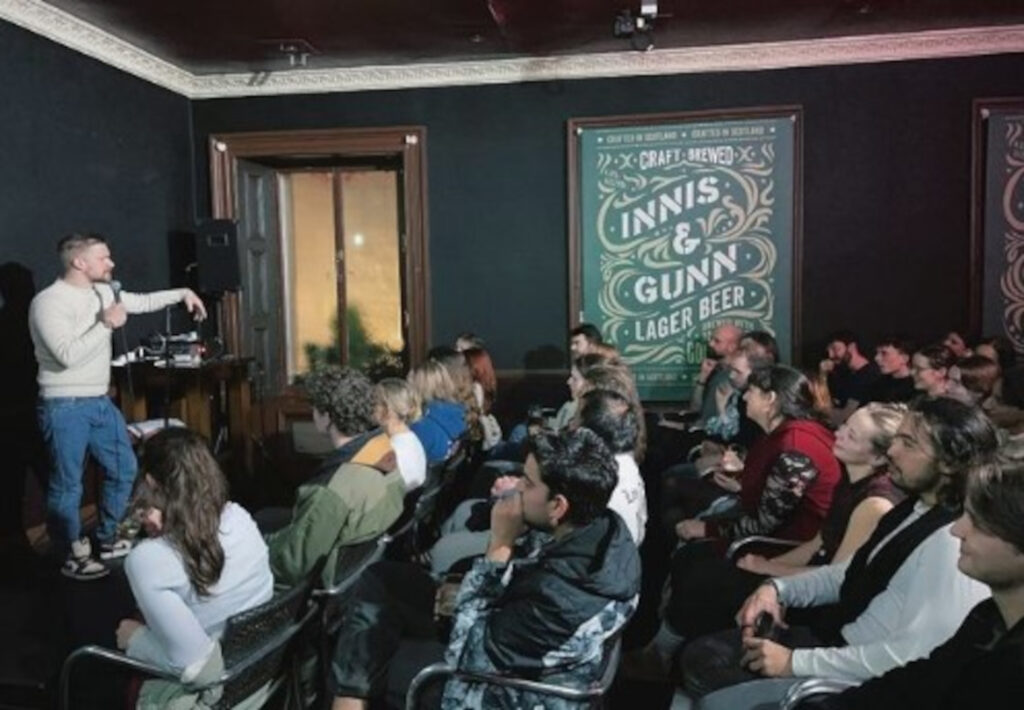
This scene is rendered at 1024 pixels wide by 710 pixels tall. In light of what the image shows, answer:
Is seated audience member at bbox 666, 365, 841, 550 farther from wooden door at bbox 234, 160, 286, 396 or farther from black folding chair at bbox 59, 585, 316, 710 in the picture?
wooden door at bbox 234, 160, 286, 396

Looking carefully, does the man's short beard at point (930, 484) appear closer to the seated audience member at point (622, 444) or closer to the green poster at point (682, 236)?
the seated audience member at point (622, 444)

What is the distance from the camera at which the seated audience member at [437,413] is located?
3709mm

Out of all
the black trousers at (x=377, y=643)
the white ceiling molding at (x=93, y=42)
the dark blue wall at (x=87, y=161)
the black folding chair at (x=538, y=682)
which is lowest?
the black trousers at (x=377, y=643)

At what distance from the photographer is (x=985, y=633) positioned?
1497mm

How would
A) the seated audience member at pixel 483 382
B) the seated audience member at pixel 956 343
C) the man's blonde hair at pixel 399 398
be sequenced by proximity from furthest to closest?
1. the seated audience member at pixel 956 343
2. the seated audience member at pixel 483 382
3. the man's blonde hair at pixel 399 398

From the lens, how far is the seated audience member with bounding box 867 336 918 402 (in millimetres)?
5000

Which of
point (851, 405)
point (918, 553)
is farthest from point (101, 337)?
point (851, 405)

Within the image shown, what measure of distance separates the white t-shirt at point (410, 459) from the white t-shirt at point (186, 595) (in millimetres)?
1061

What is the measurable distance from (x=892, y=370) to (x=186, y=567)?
455 centimetres

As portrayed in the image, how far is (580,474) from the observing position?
6.49ft

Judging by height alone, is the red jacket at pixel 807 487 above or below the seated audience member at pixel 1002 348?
below

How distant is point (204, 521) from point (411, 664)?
0.69m

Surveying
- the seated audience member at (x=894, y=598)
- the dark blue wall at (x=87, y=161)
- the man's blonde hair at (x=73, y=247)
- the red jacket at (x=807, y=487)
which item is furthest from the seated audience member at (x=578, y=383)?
the dark blue wall at (x=87, y=161)

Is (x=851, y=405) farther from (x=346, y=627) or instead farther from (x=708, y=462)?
(x=346, y=627)
